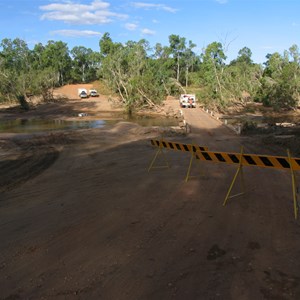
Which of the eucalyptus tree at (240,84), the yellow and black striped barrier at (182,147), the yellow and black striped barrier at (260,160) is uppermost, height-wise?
the eucalyptus tree at (240,84)

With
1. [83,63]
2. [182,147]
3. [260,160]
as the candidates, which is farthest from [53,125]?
[83,63]

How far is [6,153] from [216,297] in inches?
660

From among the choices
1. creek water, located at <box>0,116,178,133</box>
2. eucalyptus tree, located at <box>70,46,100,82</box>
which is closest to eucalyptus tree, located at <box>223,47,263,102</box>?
creek water, located at <box>0,116,178,133</box>

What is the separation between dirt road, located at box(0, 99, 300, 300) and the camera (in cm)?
515

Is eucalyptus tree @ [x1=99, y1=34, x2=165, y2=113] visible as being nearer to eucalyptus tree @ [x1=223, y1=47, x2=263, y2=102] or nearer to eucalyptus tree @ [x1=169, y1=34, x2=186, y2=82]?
eucalyptus tree @ [x1=223, y1=47, x2=263, y2=102]

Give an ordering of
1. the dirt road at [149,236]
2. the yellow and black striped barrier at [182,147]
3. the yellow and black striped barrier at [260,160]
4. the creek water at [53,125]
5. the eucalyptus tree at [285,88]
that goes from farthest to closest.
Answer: the eucalyptus tree at [285,88], the creek water at [53,125], the yellow and black striped barrier at [182,147], the yellow and black striped barrier at [260,160], the dirt road at [149,236]

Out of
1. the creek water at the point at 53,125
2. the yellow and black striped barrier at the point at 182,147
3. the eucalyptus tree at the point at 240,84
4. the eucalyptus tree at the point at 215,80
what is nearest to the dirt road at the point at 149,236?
the yellow and black striped barrier at the point at 182,147

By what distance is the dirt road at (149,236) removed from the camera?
515 centimetres

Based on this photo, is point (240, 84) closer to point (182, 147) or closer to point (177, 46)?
point (182, 147)

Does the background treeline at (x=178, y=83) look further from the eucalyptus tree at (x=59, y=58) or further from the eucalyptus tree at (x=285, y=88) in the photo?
the eucalyptus tree at (x=59, y=58)

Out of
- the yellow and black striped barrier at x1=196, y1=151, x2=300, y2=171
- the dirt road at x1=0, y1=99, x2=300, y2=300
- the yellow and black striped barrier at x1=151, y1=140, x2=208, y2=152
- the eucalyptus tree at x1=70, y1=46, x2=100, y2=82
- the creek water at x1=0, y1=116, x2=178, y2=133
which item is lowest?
the creek water at x1=0, y1=116, x2=178, y2=133

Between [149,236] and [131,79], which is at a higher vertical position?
[131,79]

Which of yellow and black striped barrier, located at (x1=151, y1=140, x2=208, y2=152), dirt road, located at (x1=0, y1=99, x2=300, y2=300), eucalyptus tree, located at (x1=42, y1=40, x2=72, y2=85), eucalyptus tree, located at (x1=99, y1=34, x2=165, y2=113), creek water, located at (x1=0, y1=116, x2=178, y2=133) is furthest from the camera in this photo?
eucalyptus tree, located at (x1=42, y1=40, x2=72, y2=85)

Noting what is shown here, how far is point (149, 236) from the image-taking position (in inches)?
266
